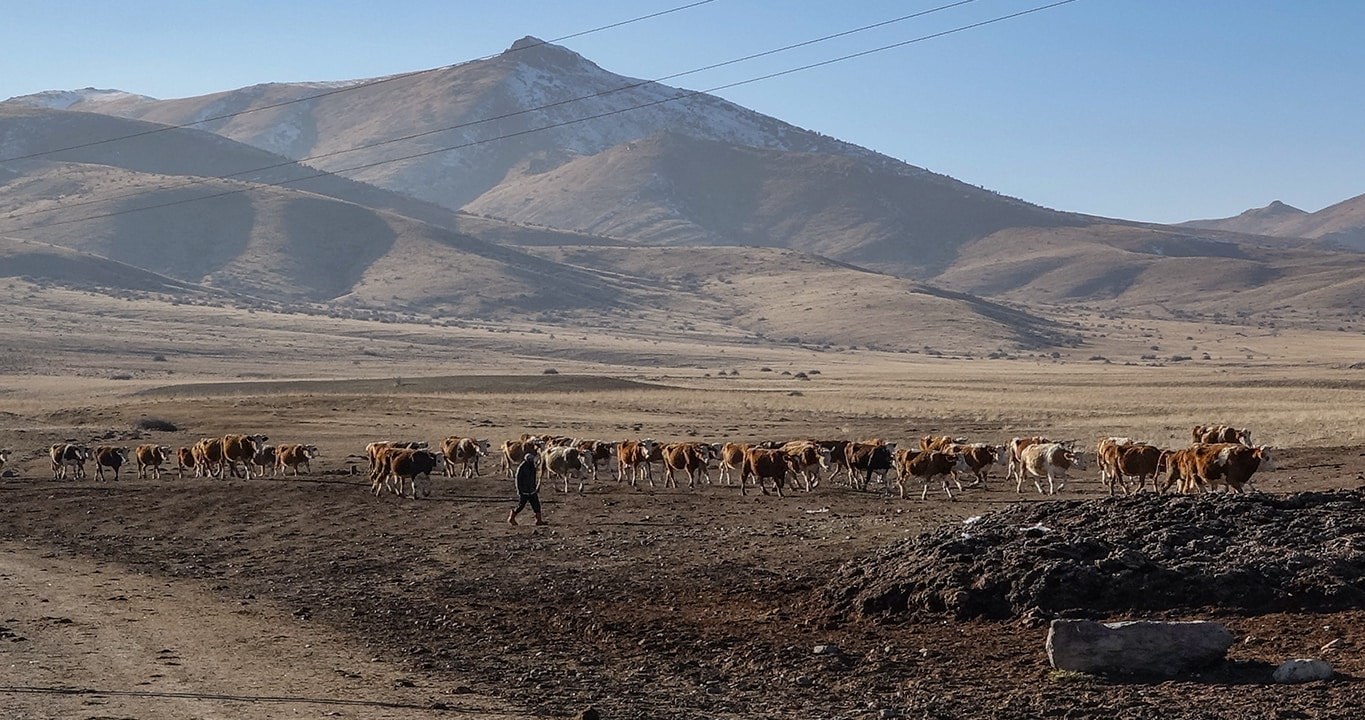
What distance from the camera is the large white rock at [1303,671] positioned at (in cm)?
1060

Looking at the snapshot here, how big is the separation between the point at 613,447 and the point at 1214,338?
15062 centimetres

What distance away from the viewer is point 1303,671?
1063cm

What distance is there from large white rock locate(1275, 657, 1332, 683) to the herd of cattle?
1252cm

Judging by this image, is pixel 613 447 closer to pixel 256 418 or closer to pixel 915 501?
pixel 915 501

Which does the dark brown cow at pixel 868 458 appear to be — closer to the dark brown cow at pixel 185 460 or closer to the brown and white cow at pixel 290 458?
the brown and white cow at pixel 290 458

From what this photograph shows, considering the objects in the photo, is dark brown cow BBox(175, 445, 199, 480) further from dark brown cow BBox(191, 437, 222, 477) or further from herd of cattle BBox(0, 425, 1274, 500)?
dark brown cow BBox(191, 437, 222, 477)

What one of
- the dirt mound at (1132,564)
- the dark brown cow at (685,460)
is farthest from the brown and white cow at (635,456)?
the dirt mound at (1132,564)

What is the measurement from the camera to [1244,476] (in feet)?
74.6

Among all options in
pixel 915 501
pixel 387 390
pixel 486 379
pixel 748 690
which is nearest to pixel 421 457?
pixel 915 501

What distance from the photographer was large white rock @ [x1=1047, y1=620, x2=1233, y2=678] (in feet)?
36.1

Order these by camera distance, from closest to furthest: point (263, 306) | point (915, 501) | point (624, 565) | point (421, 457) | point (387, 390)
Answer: point (624, 565)
point (915, 501)
point (421, 457)
point (387, 390)
point (263, 306)

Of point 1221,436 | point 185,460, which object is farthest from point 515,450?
point 1221,436

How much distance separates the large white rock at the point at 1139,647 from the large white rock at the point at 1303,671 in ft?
1.60

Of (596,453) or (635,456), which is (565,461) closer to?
(635,456)
